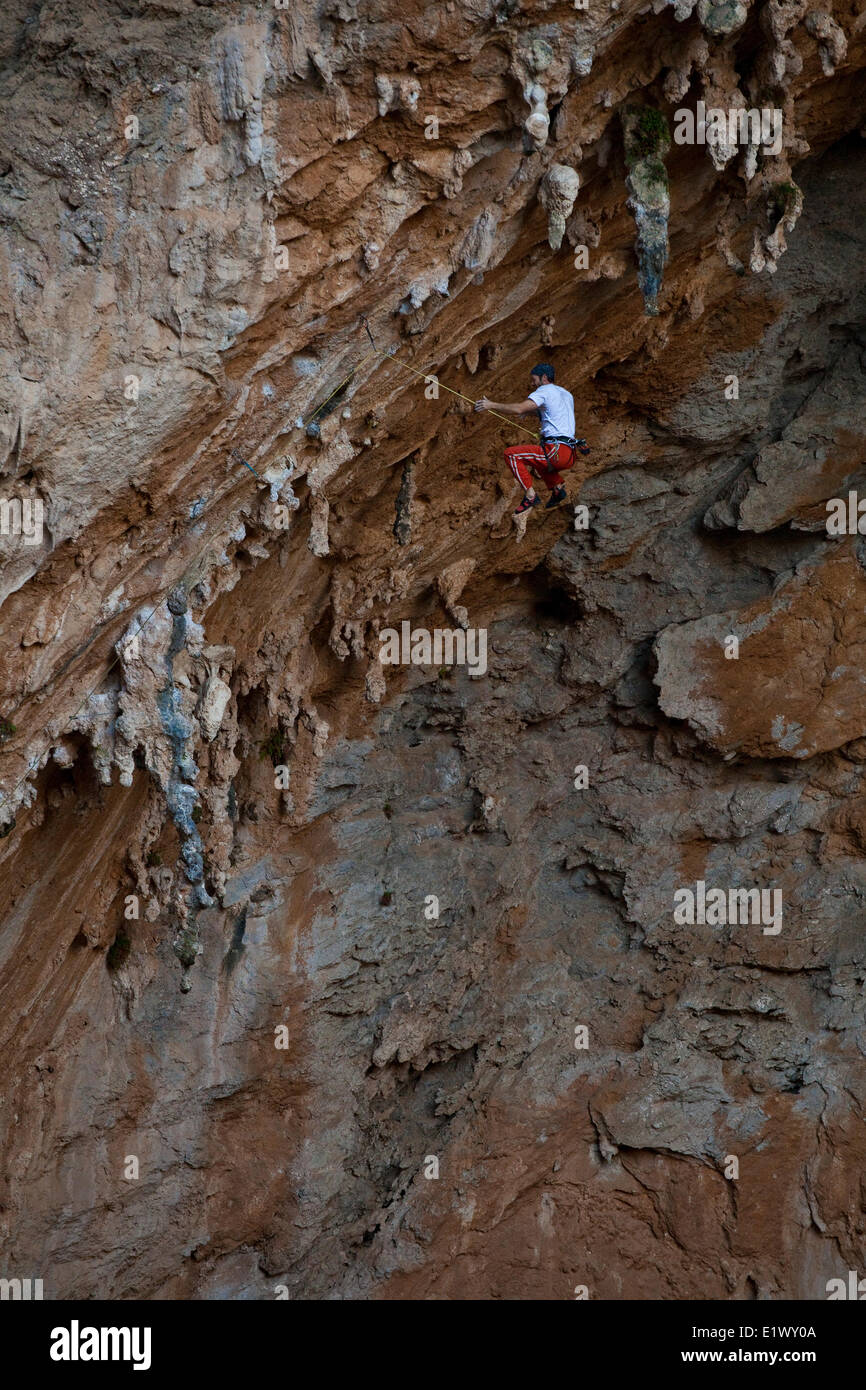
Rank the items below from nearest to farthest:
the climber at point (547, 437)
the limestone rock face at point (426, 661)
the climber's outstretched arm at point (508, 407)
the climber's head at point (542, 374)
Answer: the limestone rock face at point (426, 661), the climber's outstretched arm at point (508, 407), the climber at point (547, 437), the climber's head at point (542, 374)

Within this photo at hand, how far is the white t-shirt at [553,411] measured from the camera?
9289mm

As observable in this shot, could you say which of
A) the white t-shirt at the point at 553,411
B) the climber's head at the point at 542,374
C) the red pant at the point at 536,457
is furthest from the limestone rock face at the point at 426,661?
the red pant at the point at 536,457

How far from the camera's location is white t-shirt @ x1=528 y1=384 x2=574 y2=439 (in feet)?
30.5

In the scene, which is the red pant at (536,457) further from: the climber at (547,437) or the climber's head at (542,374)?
the climber's head at (542,374)

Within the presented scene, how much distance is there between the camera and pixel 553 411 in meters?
9.34

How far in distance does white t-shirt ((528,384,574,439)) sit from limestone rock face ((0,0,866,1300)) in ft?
2.70

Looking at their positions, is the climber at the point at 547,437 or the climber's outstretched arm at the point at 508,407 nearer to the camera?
the climber's outstretched arm at the point at 508,407

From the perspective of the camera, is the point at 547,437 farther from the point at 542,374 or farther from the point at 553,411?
the point at 542,374

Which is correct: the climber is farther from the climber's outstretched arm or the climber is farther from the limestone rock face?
the limestone rock face

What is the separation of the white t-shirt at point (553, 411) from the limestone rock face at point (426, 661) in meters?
0.82

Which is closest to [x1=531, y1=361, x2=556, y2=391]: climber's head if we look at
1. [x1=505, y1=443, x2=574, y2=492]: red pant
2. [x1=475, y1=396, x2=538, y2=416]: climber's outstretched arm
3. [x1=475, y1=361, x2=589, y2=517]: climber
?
[x1=475, y1=361, x2=589, y2=517]: climber

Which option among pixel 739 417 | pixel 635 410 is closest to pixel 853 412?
pixel 739 417

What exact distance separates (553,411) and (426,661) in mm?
4408

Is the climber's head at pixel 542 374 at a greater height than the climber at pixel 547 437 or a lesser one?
greater
